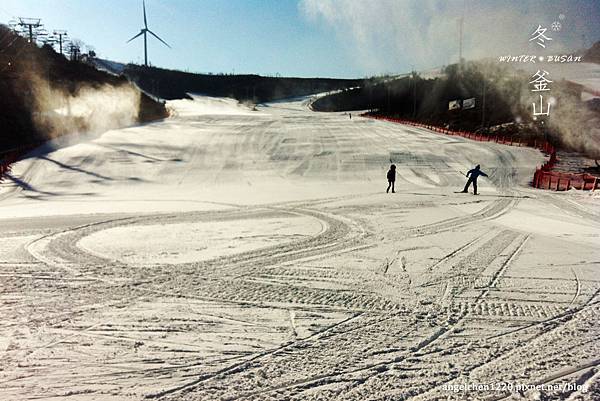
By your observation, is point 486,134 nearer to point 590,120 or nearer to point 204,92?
point 590,120

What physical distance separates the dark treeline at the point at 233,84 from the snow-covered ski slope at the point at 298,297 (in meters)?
133

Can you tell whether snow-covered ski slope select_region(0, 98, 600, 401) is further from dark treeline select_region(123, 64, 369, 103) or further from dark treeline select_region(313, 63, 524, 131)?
dark treeline select_region(123, 64, 369, 103)

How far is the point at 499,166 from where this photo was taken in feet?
97.8

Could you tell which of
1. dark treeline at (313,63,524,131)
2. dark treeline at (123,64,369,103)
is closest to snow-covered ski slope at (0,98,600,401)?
dark treeline at (313,63,524,131)

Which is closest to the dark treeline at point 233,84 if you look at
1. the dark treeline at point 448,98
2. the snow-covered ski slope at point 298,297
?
the dark treeline at point 448,98

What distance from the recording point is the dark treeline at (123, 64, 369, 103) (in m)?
152

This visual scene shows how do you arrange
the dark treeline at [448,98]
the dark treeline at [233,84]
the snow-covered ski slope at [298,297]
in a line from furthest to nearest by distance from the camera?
the dark treeline at [233,84]
the dark treeline at [448,98]
the snow-covered ski slope at [298,297]

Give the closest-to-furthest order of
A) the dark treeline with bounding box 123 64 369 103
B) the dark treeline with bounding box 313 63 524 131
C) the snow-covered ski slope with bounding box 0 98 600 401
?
the snow-covered ski slope with bounding box 0 98 600 401
the dark treeline with bounding box 313 63 524 131
the dark treeline with bounding box 123 64 369 103

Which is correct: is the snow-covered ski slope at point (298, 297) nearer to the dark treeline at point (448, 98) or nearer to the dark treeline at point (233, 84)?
the dark treeline at point (448, 98)

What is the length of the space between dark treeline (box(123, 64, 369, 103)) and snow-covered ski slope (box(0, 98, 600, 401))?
133243mm

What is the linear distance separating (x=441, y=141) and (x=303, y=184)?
69.9 feet

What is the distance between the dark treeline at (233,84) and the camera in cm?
15175

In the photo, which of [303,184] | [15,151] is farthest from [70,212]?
[15,151]

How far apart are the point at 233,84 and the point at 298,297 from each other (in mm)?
171959
